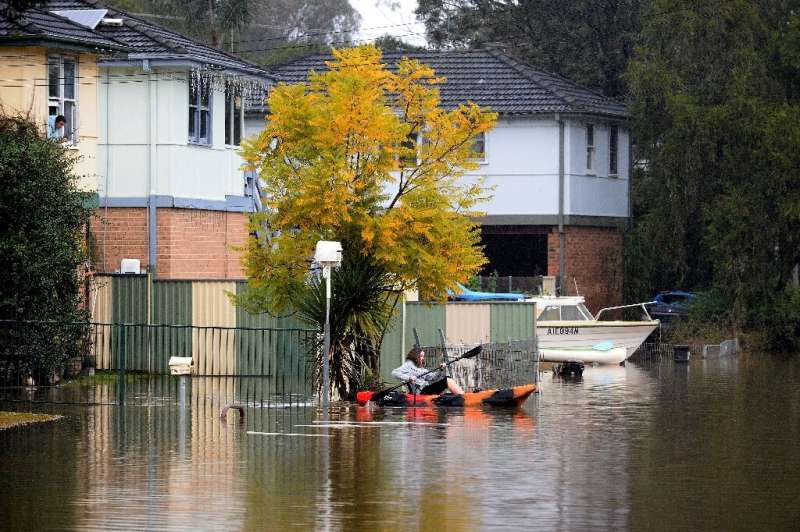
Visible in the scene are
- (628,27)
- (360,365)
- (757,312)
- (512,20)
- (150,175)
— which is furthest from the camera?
(512,20)

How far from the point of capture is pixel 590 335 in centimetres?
4591

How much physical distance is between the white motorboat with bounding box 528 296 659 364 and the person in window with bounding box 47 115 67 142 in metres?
15.0

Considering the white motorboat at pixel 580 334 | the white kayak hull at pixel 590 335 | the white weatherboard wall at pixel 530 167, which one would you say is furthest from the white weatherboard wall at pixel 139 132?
the white weatherboard wall at pixel 530 167

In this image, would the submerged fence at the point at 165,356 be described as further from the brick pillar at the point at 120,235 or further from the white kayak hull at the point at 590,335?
the white kayak hull at the point at 590,335

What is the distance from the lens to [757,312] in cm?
5178

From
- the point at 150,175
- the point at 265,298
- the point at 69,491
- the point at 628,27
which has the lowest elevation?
the point at 69,491

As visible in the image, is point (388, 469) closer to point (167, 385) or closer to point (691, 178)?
point (167, 385)

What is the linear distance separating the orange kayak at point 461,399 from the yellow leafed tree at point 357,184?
7.92ft

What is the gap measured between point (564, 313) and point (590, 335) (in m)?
1.12

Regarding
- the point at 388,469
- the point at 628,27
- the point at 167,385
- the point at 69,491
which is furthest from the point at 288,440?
the point at 628,27

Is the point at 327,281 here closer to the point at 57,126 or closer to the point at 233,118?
the point at 57,126

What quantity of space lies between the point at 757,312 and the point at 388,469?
115 ft

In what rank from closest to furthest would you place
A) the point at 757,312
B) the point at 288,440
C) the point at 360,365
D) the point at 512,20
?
the point at 288,440 → the point at 360,365 → the point at 757,312 → the point at 512,20

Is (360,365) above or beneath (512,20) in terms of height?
beneath
